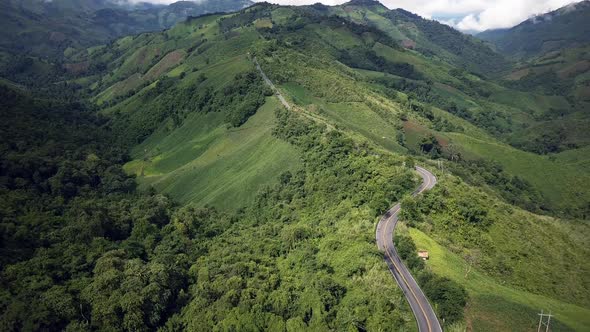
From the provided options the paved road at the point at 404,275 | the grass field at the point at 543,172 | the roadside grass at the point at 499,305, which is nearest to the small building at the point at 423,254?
the roadside grass at the point at 499,305

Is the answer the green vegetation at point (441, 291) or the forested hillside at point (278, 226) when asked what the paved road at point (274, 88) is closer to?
the forested hillside at point (278, 226)

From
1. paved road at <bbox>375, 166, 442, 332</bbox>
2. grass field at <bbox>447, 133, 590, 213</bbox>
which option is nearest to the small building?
paved road at <bbox>375, 166, 442, 332</bbox>

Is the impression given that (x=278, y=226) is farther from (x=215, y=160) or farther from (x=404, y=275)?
(x=215, y=160)

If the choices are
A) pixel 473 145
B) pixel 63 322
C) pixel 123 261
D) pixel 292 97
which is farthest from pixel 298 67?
pixel 63 322

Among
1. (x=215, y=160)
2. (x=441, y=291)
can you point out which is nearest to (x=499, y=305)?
(x=441, y=291)

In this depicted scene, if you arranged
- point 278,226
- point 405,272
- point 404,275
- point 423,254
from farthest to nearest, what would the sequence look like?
1. point 278,226
2. point 423,254
3. point 405,272
4. point 404,275
